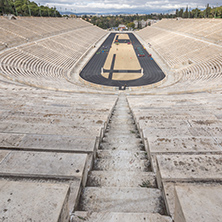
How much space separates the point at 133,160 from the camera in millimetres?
3455

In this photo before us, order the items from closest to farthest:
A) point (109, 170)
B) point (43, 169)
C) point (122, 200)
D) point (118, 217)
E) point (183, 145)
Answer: point (118, 217) < point (122, 200) < point (43, 169) < point (109, 170) < point (183, 145)

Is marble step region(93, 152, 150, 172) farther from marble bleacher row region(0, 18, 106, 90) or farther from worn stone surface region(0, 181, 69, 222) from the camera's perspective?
marble bleacher row region(0, 18, 106, 90)

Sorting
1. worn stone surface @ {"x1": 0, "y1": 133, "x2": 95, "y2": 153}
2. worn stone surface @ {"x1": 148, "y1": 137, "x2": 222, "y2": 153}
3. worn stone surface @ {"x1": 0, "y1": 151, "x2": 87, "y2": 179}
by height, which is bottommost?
worn stone surface @ {"x1": 148, "y1": 137, "x2": 222, "y2": 153}

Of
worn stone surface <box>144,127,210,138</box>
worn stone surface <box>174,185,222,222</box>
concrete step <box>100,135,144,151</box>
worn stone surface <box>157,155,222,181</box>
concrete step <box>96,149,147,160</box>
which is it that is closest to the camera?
worn stone surface <box>174,185,222,222</box>

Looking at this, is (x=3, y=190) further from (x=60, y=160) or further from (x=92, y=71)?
(x=92, y=71)

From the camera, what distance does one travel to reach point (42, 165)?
2500 mm

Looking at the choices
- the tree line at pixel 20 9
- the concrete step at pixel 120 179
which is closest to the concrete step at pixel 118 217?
the concrete step at pixel 120 179

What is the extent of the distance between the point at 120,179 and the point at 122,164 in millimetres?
564

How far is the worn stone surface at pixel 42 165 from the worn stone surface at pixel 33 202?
52 cm

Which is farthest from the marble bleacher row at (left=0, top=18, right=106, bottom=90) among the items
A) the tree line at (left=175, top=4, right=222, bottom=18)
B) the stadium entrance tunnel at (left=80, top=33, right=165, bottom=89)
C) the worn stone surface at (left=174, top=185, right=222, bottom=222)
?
the tree line at (left=175, top=4, right=222, bottom=18)

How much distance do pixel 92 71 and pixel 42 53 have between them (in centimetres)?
936

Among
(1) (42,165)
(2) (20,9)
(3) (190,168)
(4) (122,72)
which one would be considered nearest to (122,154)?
(3) (190,168)

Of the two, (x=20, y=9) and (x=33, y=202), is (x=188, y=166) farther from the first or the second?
(x=20, y=9)

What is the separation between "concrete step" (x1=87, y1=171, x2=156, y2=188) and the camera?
8.75 feet
